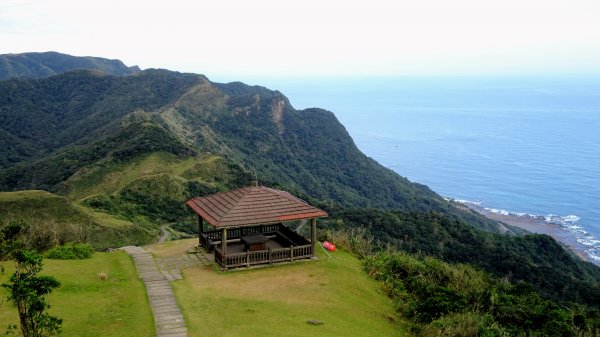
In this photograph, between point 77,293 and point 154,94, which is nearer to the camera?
point 77,293

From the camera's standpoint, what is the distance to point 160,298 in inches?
669

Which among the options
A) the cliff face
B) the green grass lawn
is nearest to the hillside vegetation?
the cliff face

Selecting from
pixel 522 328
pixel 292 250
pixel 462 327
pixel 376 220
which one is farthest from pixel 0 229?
pixel 376 220

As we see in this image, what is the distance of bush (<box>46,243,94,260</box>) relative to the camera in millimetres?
20500

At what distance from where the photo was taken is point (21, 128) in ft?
380

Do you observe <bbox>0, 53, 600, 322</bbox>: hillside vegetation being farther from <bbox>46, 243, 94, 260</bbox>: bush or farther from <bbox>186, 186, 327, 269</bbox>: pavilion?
<bbox>186, 186, 327, 269</bbox>: pavilion

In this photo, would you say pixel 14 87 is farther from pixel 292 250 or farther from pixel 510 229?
pixel 292 250

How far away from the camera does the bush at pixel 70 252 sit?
67.3 feet

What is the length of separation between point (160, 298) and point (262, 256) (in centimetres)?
514

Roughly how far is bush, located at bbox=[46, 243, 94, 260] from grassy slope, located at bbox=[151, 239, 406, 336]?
2764 mm

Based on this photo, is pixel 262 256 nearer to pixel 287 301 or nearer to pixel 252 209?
pixel 252 209

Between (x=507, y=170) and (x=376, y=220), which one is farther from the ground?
(x=376, y=220)

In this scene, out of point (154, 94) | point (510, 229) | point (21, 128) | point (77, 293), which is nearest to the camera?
point (77, 293)

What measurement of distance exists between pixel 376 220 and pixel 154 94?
91.1m
